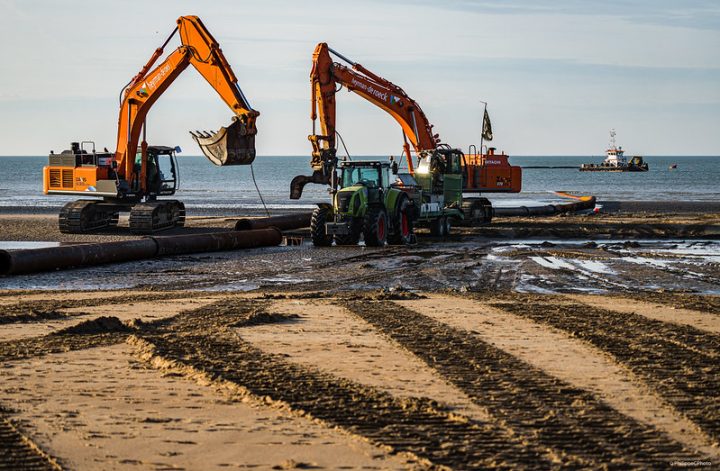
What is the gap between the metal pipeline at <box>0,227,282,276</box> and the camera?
59.9ft

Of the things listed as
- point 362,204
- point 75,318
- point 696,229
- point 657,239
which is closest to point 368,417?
point 75,318

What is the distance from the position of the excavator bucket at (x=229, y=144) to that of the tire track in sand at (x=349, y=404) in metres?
14.7

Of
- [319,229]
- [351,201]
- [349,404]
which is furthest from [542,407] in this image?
[319,229]

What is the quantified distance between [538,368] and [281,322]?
12.2 feet

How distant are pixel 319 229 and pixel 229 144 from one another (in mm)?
3402

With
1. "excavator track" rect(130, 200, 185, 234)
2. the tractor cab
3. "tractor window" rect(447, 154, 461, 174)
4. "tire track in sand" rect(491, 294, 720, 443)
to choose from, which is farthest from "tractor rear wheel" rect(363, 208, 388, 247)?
"tire track in sand" rect(491, 294, 720, 443)

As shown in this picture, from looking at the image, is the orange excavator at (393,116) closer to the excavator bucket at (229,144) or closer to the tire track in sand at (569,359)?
the excavator bucket at (229,144)

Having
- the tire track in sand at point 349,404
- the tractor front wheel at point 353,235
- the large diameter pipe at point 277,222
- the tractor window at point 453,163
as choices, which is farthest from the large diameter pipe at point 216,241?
the tire track in sand at point 349,404

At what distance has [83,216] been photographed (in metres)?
28.5

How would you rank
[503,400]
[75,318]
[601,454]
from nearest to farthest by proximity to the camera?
[601,454]
[503,400]
[75,318]

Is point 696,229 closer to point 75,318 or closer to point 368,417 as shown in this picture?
point 75,318

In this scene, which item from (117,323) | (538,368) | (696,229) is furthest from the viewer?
(696,229)

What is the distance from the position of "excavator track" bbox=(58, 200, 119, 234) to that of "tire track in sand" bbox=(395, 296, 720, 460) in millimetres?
16425

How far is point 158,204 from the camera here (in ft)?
93.7
